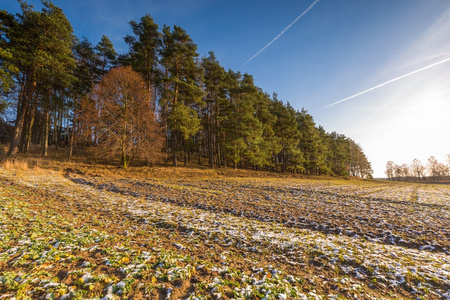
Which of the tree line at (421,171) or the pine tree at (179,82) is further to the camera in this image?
the tree line at (421,171)

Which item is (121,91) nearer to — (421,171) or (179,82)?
(179,82)

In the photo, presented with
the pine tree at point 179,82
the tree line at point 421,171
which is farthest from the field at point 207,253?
the tree line at point 421,171

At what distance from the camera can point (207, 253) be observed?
457 centimetres

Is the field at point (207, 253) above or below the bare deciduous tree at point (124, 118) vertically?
below

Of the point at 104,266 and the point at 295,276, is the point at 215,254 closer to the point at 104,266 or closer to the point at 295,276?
the point at 295,276

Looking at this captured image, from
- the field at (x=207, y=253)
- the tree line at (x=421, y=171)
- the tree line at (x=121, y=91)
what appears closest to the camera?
the field at (x=207, y=253)

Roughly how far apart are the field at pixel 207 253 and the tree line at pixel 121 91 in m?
12.0

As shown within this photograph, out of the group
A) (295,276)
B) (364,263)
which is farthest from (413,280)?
(295,276)

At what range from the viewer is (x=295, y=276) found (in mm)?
3812

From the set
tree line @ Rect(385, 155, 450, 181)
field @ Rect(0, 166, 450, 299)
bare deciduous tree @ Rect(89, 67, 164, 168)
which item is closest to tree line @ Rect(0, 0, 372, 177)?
bare deciduous tree @ Rect(89, 67, 164, 168)

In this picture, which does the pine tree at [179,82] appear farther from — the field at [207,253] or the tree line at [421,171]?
the tree line at [421,171]

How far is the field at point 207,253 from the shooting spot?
3.05 metres

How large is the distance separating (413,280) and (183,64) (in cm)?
2833

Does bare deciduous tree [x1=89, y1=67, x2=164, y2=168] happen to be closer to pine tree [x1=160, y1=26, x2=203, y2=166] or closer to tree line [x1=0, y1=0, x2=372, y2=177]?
tree line [x1=0, y1=0, x2=372, y2=177]
